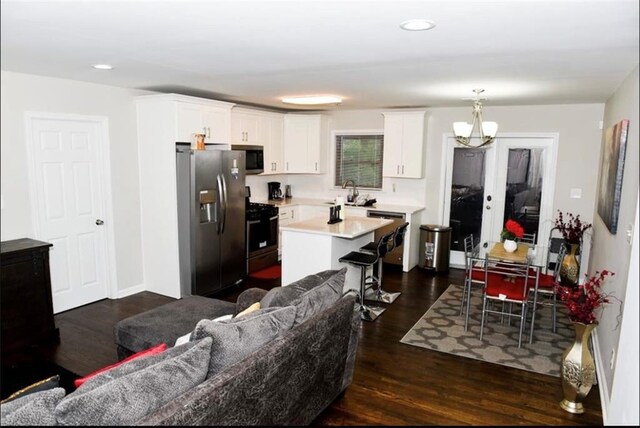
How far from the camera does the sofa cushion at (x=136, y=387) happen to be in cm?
139

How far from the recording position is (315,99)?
17.0 feet

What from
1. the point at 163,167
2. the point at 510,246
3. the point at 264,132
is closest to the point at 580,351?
the point at 510,246

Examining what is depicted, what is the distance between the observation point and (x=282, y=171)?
672cm

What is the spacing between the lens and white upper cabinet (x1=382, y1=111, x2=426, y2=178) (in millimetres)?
5957

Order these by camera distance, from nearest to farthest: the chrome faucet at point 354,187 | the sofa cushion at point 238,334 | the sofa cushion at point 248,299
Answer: the sofa cushion at point 238,334
the sofa cushion at point 248,299
the chrome faucet at point 354,187

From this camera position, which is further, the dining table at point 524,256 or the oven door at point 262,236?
the oven door at point 262,236

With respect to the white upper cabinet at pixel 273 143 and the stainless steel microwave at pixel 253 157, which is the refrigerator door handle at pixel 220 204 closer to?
the stainless steel microwave at pixel 253 157

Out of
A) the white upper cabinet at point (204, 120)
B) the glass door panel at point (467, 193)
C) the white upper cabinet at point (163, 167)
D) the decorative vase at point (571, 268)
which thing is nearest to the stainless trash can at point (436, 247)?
the glass door panel at point (467, 193)

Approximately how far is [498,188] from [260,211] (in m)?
3.22

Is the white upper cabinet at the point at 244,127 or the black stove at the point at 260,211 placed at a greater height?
the white upper cabinet at the point at 244,127

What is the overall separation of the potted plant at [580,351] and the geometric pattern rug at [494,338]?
49 cm

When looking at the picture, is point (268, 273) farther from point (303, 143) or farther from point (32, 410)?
point (32, 410)

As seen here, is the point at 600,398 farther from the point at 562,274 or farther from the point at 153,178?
the point at 153,178

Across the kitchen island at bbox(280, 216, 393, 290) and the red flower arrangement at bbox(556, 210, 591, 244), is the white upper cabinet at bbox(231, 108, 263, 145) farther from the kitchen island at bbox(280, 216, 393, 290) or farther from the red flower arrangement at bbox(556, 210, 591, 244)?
the red flower arrangement at bbox(556, 210, 591, 244)
